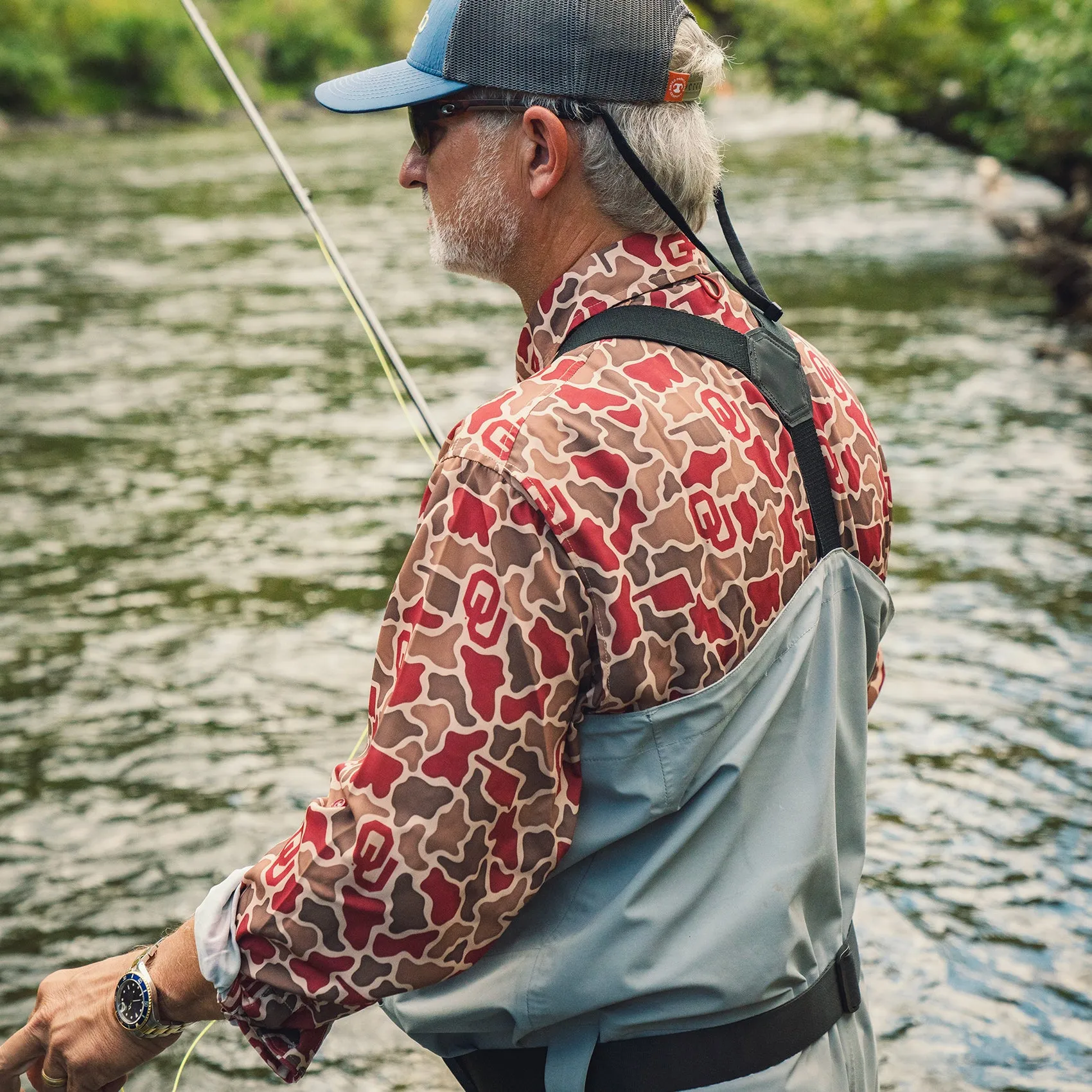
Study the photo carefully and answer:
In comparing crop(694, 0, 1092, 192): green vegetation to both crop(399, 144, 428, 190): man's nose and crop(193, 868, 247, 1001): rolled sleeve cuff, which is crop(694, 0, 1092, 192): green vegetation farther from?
crop(193, 868, 247, 1001): rolled sleeve cuff

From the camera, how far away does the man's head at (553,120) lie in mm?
1599

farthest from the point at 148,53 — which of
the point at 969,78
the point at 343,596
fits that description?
the point at 343,596

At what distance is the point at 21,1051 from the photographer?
1.78 meters

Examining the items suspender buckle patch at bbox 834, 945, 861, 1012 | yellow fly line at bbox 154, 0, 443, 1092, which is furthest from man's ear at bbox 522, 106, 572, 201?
suspender buckle patch at bbox 834, 945, 861, 1012

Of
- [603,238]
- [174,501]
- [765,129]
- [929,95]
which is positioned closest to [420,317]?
[174,501]

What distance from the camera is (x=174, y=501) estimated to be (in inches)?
305

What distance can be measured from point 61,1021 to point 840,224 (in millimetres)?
15796

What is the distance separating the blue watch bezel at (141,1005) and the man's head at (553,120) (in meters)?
0.94

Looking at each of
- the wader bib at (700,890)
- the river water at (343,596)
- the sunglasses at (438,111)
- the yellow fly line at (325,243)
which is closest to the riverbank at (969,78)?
the river water at (343,596)

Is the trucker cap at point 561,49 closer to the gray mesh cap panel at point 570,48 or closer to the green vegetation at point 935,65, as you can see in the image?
the gray mesh cap panel at point 570,48

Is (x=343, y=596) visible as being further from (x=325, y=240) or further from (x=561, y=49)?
(x=561, y=49)

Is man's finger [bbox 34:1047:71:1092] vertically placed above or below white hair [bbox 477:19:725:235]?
below

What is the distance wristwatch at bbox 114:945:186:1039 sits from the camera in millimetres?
1654

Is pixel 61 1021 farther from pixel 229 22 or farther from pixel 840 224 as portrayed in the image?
pixel 229 22
